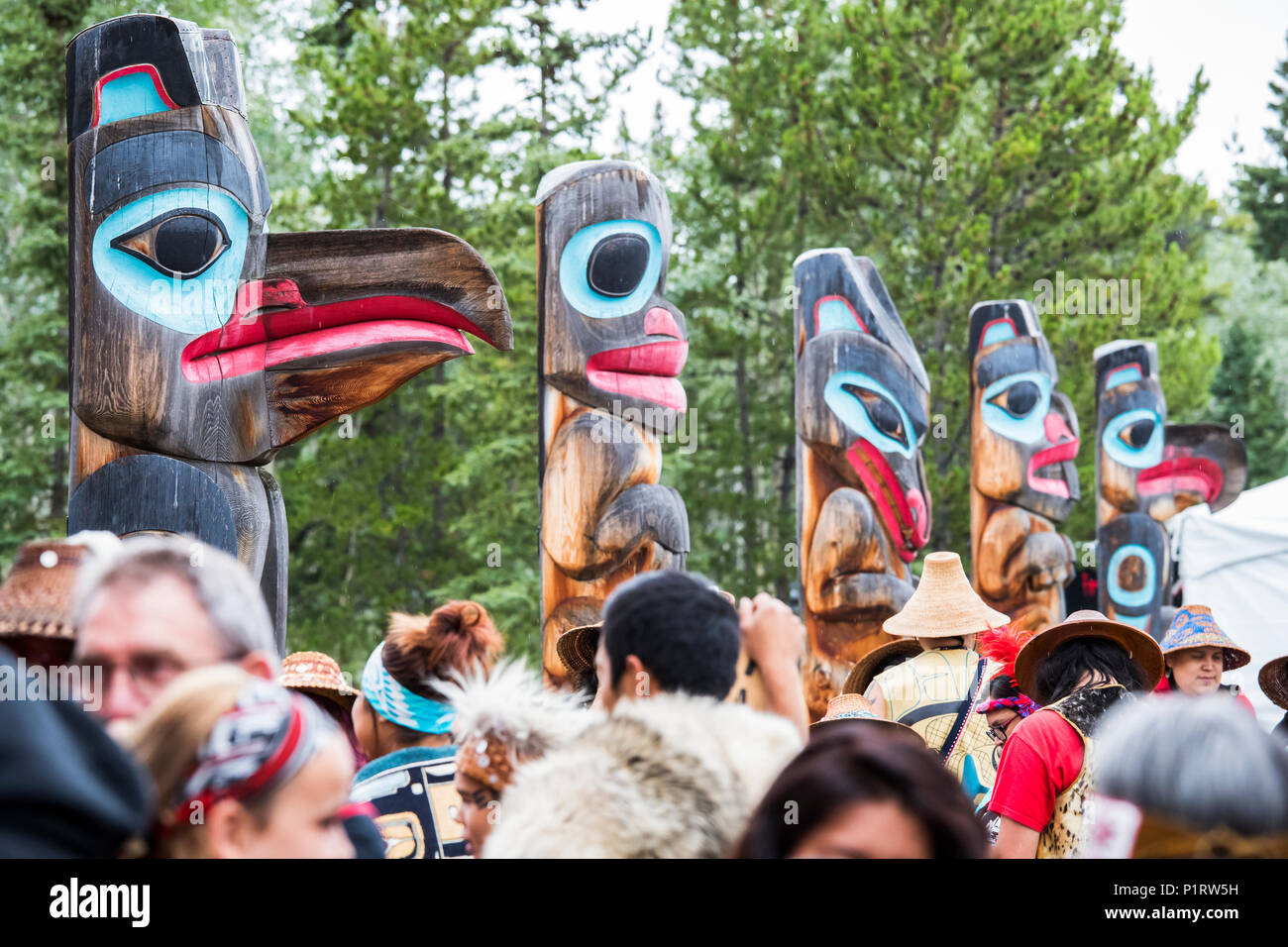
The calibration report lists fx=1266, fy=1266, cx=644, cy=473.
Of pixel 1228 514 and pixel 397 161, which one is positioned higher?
pixel 397 161

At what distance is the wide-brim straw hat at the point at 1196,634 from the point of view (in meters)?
4.98

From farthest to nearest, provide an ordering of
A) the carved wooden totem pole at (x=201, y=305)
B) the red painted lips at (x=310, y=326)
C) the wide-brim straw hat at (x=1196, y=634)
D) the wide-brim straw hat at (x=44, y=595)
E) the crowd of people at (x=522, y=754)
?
1. the wide-brim straw hat at (x=1196, y=634)
2. the red painted lips at (x=310, y=326)
3. the carved wooden totem pole at (x=201, y=305)
4. the wide-brim straw hat at (x=44, y=595)
5. the crowd of people at (x=522, y=754)

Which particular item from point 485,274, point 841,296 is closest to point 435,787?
point 485,274

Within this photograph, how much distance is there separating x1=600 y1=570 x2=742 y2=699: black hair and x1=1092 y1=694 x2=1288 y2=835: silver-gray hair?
2.15 feet

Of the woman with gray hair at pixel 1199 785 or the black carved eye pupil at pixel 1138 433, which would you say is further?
the black carved eye pupil at pixel 1138 433

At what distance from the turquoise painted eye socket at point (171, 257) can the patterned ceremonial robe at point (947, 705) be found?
2597 millimetres

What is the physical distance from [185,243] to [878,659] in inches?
119

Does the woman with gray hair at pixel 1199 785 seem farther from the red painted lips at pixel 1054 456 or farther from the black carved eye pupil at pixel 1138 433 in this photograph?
the black carved eye pupil at pixel 1138 433

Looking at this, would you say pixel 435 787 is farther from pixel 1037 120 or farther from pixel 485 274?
pixel 1037 120

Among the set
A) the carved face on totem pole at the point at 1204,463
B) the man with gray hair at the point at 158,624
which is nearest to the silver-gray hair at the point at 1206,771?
the man with gray hair at the point at 158,624
